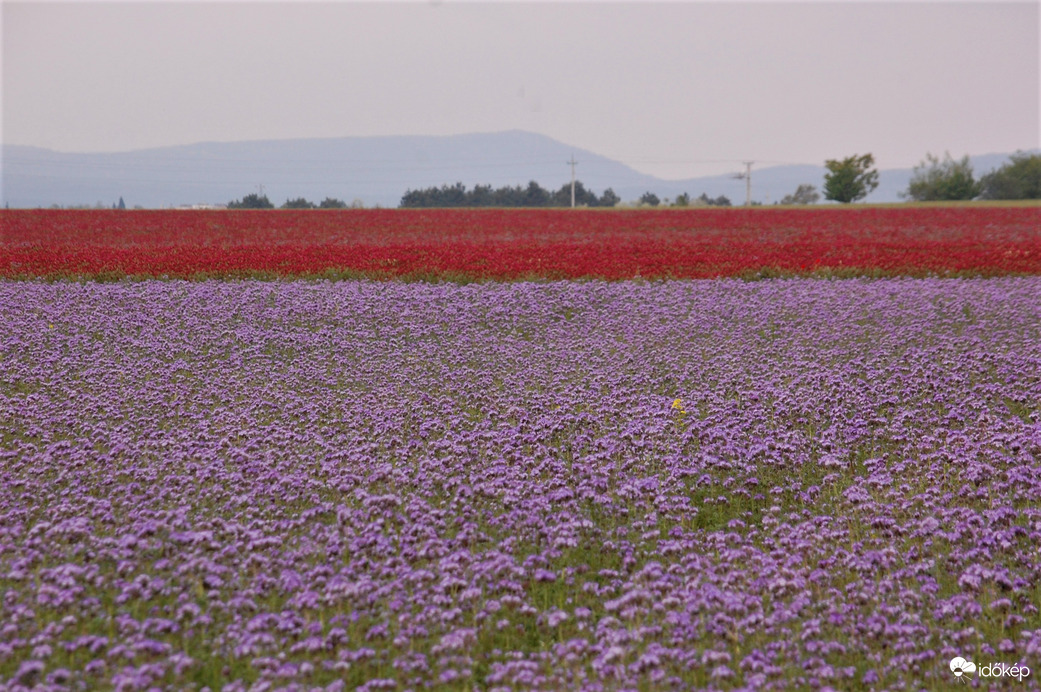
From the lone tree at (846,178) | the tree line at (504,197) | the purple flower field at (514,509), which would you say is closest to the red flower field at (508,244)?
the purple flower field at (514,509)

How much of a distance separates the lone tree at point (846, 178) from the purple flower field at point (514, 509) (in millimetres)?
59830

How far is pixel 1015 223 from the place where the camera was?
2666cm

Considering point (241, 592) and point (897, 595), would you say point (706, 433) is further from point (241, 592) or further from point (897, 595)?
point (241, 592)

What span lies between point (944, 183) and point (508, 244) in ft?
203

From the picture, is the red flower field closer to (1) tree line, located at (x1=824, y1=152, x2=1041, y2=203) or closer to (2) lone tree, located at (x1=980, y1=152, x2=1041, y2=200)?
(1) tree line, located at (x1=824, y1=152, x2=1041, y2=203)

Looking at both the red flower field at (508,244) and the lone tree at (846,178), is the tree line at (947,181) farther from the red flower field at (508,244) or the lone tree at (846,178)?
the red flower field at (508,244)

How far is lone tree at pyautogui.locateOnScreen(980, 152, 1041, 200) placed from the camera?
72.6 m

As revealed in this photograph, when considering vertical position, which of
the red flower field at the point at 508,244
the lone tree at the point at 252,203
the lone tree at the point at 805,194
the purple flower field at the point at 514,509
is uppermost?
the lone tree at the point at 805,194

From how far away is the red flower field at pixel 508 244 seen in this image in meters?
14.5

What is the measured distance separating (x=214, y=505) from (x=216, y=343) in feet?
14.1

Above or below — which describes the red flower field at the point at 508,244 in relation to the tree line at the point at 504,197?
below

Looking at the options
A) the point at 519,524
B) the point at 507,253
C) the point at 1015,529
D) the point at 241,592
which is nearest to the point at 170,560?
the point at 241,592

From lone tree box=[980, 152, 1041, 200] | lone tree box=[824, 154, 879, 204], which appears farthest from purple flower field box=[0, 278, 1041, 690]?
lone tree box=[980, 152, 1041, 200]

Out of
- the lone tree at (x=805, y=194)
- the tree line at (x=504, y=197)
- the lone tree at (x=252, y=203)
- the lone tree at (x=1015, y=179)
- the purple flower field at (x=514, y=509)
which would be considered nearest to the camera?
the purple flower field at (x=514, y=509)
